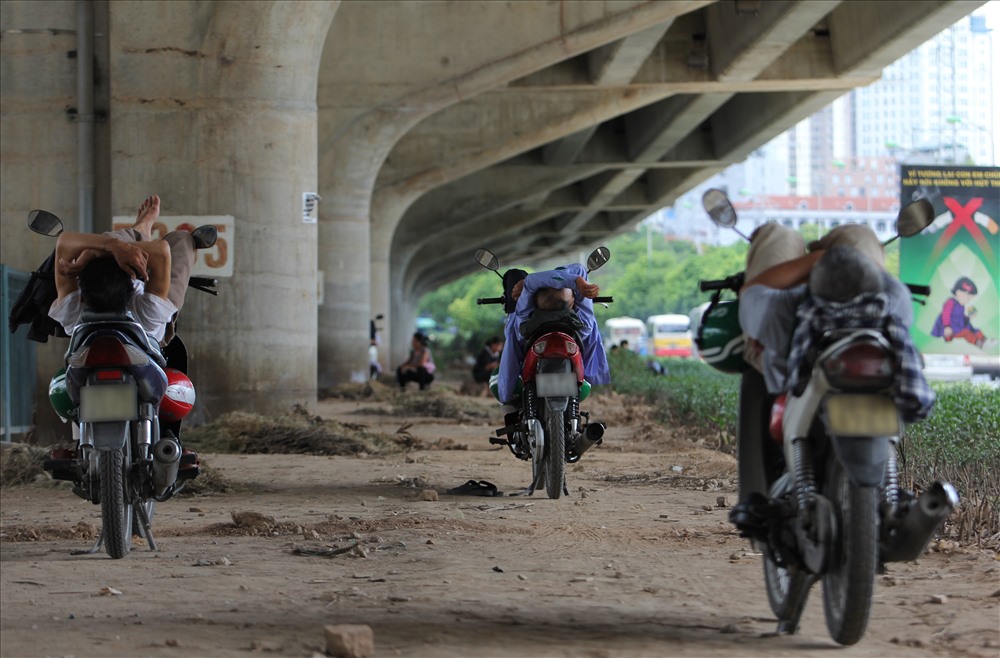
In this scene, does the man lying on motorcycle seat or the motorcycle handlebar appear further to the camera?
the motorcycle handlebar

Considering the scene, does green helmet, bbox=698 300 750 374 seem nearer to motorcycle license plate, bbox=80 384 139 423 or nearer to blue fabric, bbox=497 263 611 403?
motorcycle license plate, bbox=80 384 139 423

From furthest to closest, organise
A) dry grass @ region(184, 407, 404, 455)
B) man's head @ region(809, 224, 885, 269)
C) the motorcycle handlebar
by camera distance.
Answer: dry grass @ region(184, 407, 404, 455) < the motorcycle handlebar < man's head @ region(809, 224, 885, 269)

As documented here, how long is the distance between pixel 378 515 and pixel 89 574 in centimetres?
222

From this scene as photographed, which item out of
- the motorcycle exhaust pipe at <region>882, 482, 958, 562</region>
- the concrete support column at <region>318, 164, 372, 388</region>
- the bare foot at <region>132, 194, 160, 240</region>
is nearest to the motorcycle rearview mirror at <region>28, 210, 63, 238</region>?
the bare foot at <region>132, 194, 160, 240</region>

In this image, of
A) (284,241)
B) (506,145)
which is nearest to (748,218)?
(506,145)

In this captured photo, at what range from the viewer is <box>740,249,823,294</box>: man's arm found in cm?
482

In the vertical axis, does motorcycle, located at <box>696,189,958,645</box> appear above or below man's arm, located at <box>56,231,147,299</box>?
below

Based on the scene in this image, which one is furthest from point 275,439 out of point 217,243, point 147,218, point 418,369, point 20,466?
point 418,369

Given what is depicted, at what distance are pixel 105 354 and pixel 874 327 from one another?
125 inches

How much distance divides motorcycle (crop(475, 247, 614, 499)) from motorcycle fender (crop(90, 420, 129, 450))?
2.91 meters

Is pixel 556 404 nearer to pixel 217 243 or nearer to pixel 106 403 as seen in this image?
pixel 106 403

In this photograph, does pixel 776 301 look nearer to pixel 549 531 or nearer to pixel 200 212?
pixel 549 531

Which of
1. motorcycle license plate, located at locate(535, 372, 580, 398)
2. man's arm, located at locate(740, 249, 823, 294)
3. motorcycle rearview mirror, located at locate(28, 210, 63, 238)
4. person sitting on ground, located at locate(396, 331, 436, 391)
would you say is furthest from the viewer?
person sitting on ground, located at locate(396, 331, 436, 391)

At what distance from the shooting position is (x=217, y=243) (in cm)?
1337
